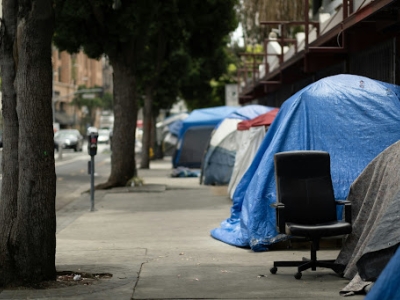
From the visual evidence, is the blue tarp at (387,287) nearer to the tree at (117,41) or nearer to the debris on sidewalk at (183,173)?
the tree at (117,41)

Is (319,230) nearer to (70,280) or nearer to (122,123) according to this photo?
(70,280)

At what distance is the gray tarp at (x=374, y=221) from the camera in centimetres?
822

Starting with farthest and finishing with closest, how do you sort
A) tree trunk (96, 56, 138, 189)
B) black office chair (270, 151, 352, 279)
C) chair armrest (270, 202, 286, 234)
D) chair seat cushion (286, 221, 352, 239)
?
tree trunk (96, 56, 138, 189) → black office chair (270, 151, 352, 279) → chair armrest (270, 202, 286, 234) → chair seat cushion (286, 221, 352, 239)

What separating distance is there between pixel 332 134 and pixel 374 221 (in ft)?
10.8

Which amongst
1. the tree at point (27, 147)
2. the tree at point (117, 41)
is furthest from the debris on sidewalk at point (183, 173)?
the tree at point (27, 147)

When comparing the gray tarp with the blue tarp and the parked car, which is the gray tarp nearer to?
the blue tarp

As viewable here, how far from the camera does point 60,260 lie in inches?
437

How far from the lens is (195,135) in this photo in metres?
36.5

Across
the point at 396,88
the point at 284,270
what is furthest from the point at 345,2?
the point at 284,270

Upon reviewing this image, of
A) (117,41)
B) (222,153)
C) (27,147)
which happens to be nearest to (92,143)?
(117,41)

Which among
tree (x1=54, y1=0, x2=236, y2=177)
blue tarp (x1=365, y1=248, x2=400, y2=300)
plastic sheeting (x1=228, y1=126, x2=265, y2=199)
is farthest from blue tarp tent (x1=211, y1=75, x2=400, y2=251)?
tree (x1=54, y1=0, x2=236, y2=177)

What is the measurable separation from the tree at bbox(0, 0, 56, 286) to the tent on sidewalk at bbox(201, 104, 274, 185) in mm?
16710

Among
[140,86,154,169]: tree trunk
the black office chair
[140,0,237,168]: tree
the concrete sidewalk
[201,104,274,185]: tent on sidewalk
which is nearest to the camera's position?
the concrete sidewalk

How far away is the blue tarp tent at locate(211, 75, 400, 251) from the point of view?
486 inches
